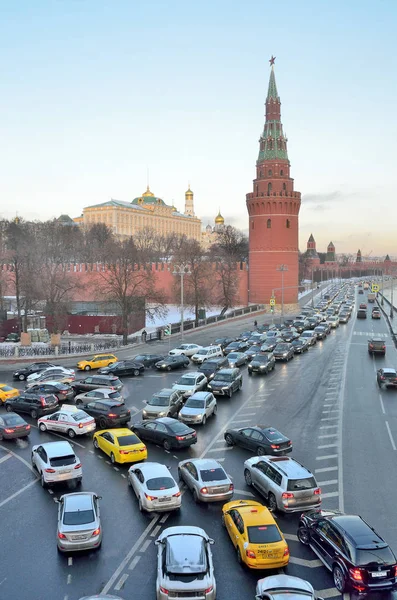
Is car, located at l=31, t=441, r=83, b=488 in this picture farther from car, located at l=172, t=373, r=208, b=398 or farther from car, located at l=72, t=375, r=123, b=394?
car, located at l=72, t=375, r=123, b=394

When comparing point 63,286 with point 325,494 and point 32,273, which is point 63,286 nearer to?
point 32,273

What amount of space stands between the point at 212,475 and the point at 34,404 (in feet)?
39.3

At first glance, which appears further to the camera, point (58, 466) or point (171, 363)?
point (171, 363)

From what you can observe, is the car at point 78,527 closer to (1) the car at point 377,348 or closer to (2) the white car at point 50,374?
(2) the white car at point 50,374

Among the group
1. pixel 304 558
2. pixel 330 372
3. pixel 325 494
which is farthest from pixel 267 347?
pixel 304 558

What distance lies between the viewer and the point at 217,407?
25.2 m

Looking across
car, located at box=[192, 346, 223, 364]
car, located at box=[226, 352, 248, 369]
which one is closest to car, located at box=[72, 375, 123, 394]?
car, located at box=[226, 352, 248, 369]

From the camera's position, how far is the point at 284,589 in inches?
371

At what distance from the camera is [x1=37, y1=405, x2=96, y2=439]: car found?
20.5m

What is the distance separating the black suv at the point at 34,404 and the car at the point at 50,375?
4.58m

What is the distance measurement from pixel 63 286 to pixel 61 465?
3701 cm

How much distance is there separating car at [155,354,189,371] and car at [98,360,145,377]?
59.8 inches

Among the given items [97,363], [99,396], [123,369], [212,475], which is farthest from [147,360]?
[212,475]

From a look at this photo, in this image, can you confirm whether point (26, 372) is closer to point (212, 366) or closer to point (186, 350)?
point (212, 366)
